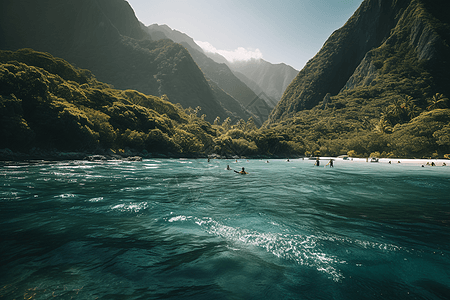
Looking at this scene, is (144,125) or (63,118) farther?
A: (144,125)

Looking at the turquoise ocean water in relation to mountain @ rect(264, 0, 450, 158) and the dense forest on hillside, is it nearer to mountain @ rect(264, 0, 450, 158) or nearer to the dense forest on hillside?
the dense forest on hillside

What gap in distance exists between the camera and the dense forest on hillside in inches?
1829

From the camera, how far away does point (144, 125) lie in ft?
303

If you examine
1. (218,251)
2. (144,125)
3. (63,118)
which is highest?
(144,125)

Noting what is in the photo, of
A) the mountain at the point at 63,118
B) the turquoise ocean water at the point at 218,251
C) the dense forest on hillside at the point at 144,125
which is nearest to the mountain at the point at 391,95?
the dense forest on hillside at the point at 144,125

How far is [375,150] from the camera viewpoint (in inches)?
3846

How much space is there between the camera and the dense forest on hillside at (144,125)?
152 ft

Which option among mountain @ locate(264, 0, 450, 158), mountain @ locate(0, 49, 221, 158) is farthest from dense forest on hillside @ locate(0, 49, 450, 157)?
mountain @ locate(264, 0, 450, 158)

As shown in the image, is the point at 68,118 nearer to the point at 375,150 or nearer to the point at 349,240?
the point at 349,240

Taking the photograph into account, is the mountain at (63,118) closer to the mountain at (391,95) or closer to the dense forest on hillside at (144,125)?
the dense forest on hillside at (144,125)

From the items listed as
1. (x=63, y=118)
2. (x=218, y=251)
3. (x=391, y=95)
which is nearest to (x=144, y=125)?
(x=63, y=118)

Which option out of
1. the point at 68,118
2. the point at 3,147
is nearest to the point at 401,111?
the point at 68,118

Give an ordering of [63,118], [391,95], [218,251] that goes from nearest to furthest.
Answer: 1. [218,251]
2. [63,118]
3. [391,95]

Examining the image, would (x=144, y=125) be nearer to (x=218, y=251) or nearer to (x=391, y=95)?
(x=218, y=251)
